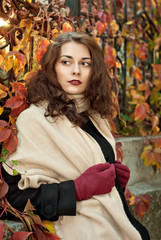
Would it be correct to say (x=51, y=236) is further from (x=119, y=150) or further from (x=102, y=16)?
(x=102, y=16)

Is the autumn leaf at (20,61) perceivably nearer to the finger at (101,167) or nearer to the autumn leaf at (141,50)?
the finger at (101,167)

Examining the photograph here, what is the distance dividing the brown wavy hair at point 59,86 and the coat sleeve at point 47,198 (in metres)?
0.39

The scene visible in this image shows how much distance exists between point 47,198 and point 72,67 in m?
0.73

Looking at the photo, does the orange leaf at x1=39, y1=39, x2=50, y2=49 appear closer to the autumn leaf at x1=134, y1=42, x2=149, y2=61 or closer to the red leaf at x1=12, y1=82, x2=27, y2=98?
the red leaf at x1=12, y1=82, x2=27, y2=98

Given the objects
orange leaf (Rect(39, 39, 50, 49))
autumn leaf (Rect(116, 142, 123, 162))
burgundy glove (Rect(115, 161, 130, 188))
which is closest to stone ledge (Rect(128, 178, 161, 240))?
autumn leaf (Rect(116, 142, 123, 162))

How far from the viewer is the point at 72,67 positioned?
1.98 meters

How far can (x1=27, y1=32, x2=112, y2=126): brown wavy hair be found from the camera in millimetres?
1955

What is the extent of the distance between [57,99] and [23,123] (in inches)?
9.6

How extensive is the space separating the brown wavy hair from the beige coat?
56mm

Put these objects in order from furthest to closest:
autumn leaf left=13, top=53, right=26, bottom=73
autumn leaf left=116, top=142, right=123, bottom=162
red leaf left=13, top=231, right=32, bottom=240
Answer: autumn leaf left=116, top=142, right=123, bottom=162 → autumn leaf left=13, top=53, right=26, bottom=73 → red leaf left=13, top=231, right=32, bottom=240

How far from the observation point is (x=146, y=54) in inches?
154

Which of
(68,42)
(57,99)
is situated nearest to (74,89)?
(57,99)

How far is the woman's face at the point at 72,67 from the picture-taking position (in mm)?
1978

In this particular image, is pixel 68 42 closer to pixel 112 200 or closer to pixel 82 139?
pixel 82 139
